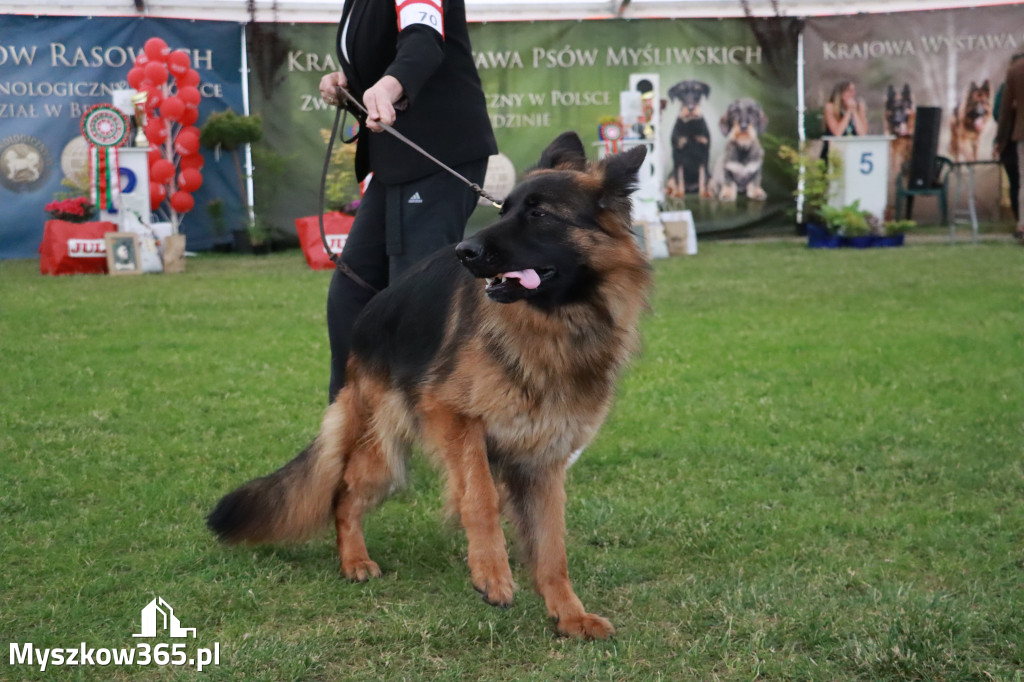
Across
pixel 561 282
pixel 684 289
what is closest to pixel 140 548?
pixel 561 282

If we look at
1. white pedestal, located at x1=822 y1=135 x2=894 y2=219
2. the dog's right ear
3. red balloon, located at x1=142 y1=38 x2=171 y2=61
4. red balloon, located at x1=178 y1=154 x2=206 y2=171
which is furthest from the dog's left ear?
white pedestal, located at x1=822 y1=135 x2=894 y2=219

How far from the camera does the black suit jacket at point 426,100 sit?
12.5 ft

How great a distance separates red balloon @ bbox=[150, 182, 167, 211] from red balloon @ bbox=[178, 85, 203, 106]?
4.15ft

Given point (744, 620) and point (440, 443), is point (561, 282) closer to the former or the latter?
point (440, 443)

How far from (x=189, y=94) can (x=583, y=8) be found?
21.6 ft

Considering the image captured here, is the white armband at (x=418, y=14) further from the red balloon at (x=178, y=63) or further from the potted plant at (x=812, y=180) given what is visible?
the potted plant at (x=812, y=180)

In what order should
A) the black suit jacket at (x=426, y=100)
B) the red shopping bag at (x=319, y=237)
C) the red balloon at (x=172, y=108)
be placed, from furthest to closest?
the red balloon at (x=172, y=108) < the red shopping bag at (x=319, y=237) < the black suit jacket at (x=426, y=100)

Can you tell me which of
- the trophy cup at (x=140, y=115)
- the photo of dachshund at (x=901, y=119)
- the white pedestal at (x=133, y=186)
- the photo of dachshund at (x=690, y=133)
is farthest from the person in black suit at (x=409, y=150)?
the photo of dachshund at (x=901, y=119)

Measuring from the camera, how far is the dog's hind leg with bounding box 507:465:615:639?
2961mm

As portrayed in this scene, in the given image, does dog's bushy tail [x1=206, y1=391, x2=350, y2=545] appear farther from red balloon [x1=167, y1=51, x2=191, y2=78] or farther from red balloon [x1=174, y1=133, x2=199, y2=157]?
red balloon [x1=167, y1=51, x2=191, y2=78]

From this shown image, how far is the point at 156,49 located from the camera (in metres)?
14.3

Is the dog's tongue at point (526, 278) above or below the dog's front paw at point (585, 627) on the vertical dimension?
above

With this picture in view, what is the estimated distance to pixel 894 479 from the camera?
4430mm

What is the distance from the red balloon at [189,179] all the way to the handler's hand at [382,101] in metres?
12.3
